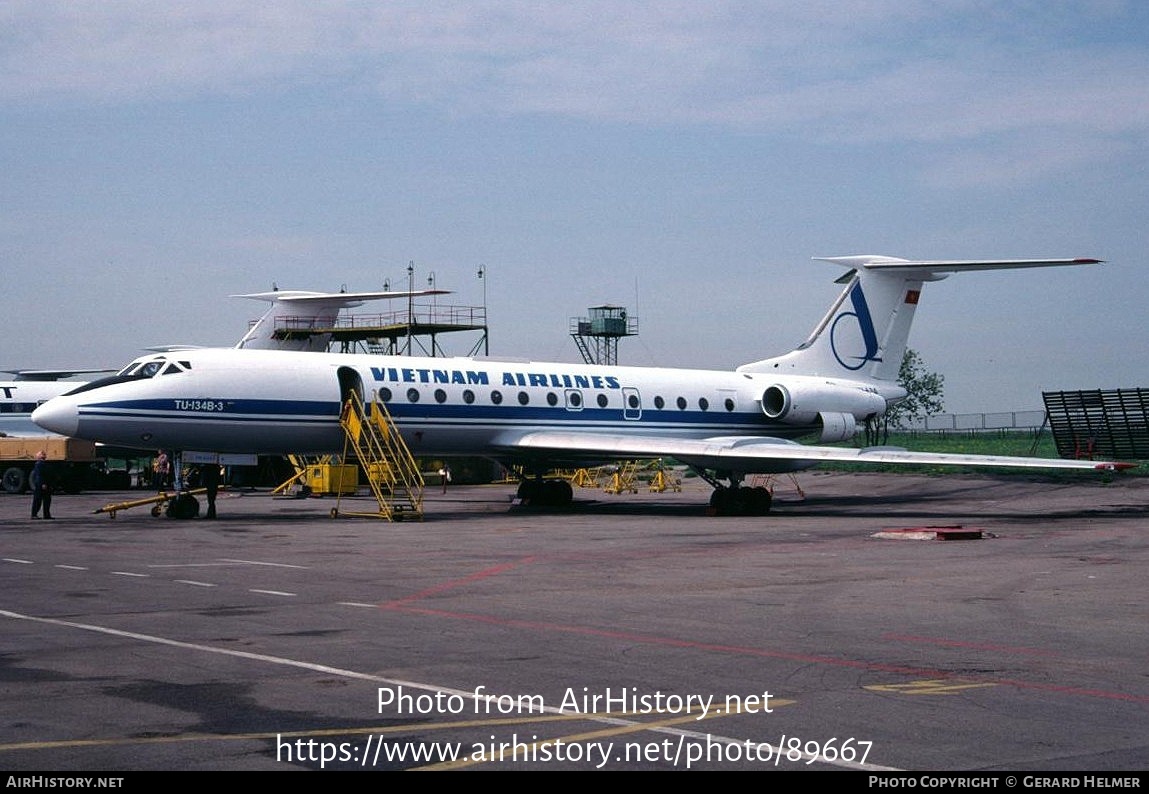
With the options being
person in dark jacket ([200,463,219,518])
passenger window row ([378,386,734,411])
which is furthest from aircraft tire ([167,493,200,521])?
passenger window row ([378,386,734,411])

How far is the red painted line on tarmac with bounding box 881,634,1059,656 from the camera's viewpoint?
10258mm

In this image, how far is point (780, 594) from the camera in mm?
14203

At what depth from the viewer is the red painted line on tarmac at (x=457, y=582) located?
527 inches

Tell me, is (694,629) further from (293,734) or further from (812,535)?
(812,535)

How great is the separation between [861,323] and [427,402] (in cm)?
1370

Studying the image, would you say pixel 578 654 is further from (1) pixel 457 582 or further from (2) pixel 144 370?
(2) pixel 144 370

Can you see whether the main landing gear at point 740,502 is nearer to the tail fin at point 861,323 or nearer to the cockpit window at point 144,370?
the tail fin at point 861,323

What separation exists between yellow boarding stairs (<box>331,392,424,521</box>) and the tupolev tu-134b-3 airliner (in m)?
0.31

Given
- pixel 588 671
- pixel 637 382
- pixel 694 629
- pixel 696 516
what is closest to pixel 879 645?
pixel 694 629

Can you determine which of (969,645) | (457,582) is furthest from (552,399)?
(969,645)

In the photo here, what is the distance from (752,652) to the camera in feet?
33.5

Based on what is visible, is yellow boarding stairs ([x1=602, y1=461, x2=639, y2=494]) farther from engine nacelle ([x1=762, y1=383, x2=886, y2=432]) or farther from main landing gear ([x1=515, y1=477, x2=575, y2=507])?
main landing gear ([x1=515, y1=477, x2=575, y2=507])

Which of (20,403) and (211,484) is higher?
(20,403)

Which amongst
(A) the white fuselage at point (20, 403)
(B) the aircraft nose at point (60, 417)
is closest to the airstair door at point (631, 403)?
(B) the aircraft nose at point (60, 417)
